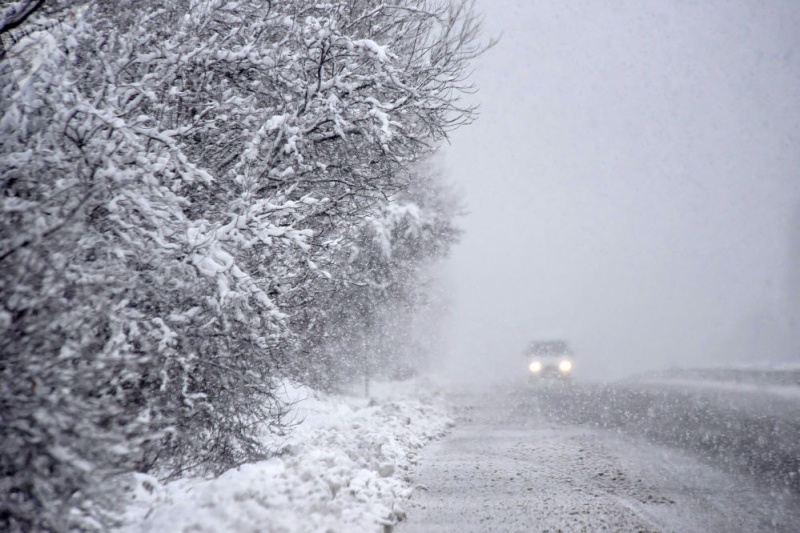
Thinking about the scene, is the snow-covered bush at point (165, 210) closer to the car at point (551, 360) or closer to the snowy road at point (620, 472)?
the snowy road at point (620, 472)

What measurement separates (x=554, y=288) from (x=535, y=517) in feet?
517

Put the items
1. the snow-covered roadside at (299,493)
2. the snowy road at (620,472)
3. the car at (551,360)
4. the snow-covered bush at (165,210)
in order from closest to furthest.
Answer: the snow-covered bush at (165,210)
the snow-covered roadside at (299,493)
the snowy road at (620,472)
the car at (551,360)

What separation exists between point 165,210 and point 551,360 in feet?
61.3

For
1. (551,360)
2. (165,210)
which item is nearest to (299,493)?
(165,210)

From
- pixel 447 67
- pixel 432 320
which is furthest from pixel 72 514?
pixel 432 320

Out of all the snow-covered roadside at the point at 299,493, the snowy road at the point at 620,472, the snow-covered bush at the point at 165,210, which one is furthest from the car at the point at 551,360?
the snow-covered bush at the point at 165,210

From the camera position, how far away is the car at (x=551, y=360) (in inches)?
795

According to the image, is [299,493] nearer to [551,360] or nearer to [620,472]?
[620,472]

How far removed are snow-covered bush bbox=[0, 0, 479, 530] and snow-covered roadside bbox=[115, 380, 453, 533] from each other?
369mm

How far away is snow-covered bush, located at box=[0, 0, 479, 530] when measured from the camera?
2.45 meters

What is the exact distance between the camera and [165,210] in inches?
145

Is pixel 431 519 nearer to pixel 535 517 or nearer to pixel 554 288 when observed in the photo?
pixel 535 517

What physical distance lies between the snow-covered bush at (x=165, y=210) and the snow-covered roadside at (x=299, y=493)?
369 mm

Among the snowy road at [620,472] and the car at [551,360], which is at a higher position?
the car at [551,360]
